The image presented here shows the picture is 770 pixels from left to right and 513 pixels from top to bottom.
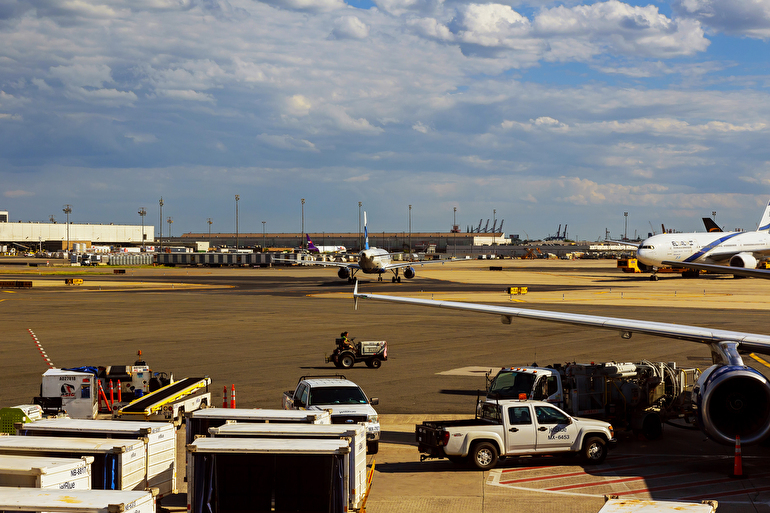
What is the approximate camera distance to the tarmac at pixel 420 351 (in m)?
16.6

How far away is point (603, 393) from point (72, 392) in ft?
55.0

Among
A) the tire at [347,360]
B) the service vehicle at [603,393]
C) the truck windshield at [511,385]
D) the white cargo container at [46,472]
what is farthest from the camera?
the tire at [347,360]

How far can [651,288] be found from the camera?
83500 mm

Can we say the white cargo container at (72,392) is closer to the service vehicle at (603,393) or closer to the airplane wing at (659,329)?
the airplane wing at (659,329)

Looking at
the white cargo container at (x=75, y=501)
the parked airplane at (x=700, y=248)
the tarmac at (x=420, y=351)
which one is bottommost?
the tarmac at (x=420, y=351)

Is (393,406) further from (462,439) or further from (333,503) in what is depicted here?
(333,503)

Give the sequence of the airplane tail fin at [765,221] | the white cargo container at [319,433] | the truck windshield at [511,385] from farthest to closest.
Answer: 1. the airplane tail fin at [765,221]
2. the truck windshield at [511,385]
3. the white cargo container at [319,433]

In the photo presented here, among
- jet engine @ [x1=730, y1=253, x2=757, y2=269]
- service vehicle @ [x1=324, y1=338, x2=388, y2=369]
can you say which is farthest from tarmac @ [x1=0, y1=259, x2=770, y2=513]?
jet engine @ [x1=730, y1=253, x2=757, y2=269]

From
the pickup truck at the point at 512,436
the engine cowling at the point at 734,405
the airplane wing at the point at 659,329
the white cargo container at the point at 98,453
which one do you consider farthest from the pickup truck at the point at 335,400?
the engine cowling at the point at 734,405

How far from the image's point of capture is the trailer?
20.7m

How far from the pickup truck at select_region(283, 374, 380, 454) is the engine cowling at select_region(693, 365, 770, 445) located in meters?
8.30

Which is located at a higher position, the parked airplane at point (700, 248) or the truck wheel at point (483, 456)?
the parked airplane at point (700, 248)

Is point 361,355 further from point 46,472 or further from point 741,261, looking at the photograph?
point 741,261

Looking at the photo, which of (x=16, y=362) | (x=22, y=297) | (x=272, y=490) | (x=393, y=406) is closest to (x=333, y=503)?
(x=272, y=490)
